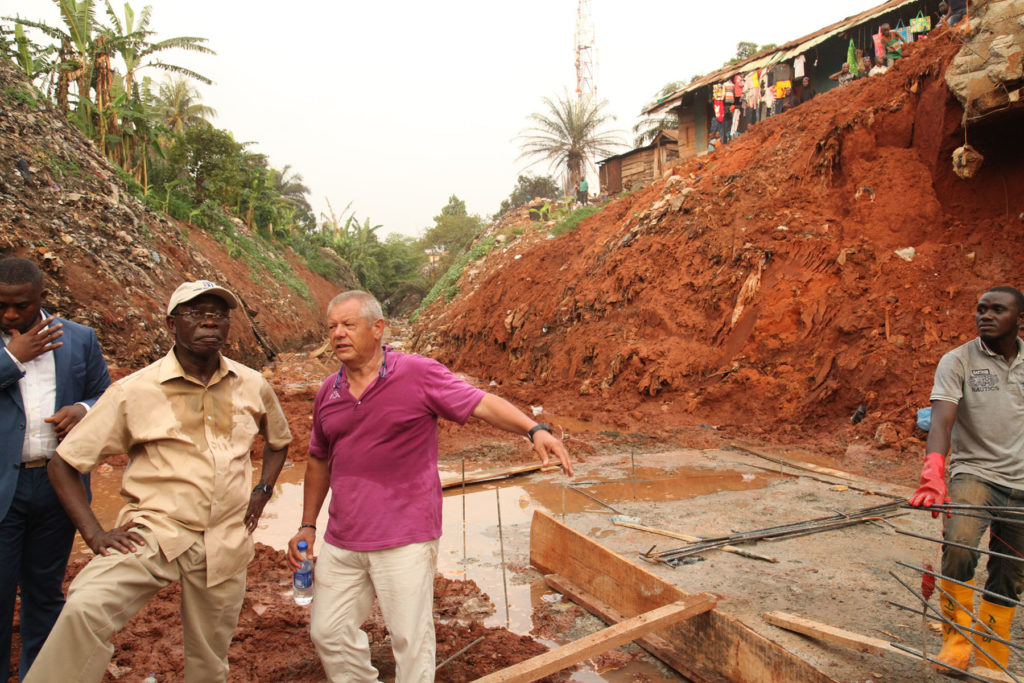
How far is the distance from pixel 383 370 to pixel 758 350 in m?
9.30

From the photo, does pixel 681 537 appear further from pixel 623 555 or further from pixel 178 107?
pixel 178 107

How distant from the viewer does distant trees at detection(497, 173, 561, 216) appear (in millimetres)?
39562

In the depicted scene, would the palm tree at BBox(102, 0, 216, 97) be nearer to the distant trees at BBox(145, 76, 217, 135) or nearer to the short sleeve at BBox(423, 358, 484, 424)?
the distant trees at BBox(145, 76, 217, 135)

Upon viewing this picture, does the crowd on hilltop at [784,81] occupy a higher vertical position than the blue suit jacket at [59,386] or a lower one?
higher

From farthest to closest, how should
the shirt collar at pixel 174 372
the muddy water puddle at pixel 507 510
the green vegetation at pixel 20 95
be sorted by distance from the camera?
the green vegetation at pixel 20 95, the muddy water puddle at pixel 507 510, the shirt collar at pixel 174 372

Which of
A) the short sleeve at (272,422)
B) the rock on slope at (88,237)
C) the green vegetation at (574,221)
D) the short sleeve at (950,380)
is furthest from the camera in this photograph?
the green vegetation at (574,221)

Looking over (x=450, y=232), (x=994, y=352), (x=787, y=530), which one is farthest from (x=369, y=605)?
(x=450, y=232)

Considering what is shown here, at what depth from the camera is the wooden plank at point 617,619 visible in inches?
132

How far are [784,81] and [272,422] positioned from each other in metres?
18.1

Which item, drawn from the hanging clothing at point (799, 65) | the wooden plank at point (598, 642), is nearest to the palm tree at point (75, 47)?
the hanging clothing at point (799, 65)

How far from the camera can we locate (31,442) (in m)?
2.69

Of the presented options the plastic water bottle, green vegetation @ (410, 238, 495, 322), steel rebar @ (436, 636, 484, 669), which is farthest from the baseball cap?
green vegetation @ (410, 238, 495, 322)

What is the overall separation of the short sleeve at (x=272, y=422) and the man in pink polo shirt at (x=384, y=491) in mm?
288

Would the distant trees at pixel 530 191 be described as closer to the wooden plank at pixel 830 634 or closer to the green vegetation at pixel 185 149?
the green vegetation at pixel 185 149
